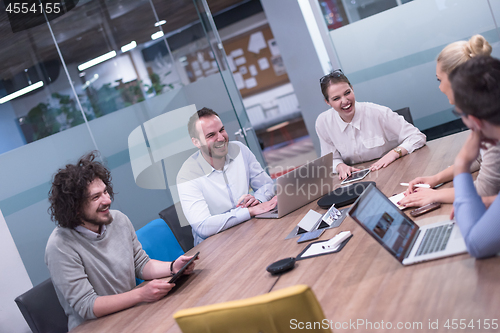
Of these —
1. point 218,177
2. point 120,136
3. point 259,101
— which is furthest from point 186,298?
point 259,101

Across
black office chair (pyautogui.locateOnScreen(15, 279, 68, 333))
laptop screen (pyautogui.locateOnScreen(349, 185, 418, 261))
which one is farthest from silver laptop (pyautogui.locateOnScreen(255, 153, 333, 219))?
black office chair (pyautogui.locateOnScreen(15, 279, 68, 333))

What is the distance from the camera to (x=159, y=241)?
268 cm

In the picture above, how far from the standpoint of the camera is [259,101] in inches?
448

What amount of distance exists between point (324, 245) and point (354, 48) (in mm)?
4027

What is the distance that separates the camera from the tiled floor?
25.2 feet

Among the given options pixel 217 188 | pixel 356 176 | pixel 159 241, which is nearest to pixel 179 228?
pixel 159 241

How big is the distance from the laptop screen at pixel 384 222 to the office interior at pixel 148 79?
9.43ft

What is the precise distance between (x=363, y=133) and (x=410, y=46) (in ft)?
8.10

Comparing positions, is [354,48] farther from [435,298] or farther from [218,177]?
[435,298]

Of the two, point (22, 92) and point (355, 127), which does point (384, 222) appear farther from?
point (22, 92)

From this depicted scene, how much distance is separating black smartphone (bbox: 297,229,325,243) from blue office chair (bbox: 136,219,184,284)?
1174 mm

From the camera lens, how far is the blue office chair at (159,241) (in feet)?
8.56

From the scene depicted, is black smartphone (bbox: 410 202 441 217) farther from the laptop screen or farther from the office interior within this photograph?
the office interior

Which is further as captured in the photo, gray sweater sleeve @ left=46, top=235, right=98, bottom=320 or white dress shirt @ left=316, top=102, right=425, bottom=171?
white dress shirt @ left=316, top=102, right=425, bottom=171
